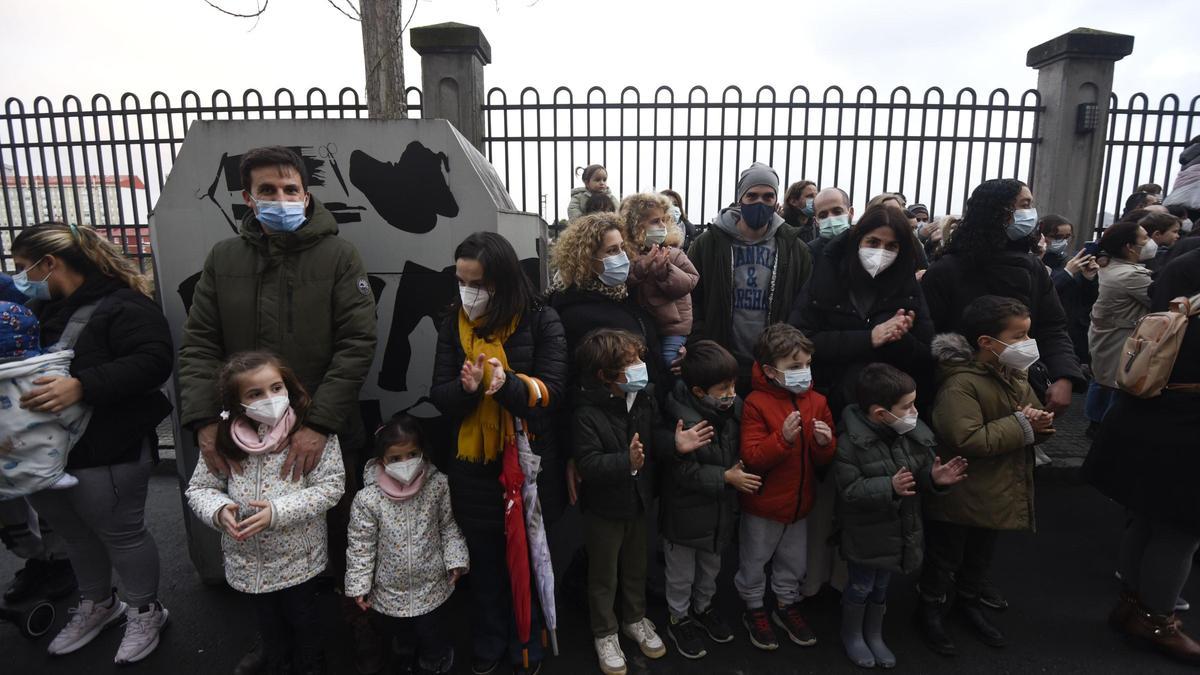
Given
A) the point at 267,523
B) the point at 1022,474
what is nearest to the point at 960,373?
the point at 1022,474

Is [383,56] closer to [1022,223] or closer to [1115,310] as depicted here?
[1022,223]

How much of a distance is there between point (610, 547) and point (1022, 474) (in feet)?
6.13

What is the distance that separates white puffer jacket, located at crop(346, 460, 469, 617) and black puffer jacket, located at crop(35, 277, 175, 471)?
1.11m

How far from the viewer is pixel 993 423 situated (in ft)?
8.57

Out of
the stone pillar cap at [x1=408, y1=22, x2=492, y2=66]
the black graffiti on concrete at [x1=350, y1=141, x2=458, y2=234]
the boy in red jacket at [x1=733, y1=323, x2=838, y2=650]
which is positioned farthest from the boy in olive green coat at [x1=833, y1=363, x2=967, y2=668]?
the stone pillar cap at [x1=408, y1=22, x2=492, y2=66]

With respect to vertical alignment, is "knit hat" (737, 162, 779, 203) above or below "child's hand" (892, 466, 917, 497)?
above

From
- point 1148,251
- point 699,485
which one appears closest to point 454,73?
point 699,485

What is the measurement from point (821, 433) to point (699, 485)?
0.58 meters

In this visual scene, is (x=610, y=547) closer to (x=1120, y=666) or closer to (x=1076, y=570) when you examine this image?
(x=1120, y=666)

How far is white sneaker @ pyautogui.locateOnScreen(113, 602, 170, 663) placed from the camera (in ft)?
8.90

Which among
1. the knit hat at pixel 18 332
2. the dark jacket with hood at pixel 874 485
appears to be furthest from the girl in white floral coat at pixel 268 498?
the dark jacket with hood at pixel 874 485

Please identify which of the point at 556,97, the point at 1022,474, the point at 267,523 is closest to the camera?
the point at 267,523

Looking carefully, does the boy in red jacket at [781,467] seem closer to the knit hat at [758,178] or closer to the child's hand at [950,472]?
the child's hand at [950,472]

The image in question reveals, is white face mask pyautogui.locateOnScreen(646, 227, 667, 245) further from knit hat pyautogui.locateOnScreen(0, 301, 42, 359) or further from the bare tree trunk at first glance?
the bare tree trunk
